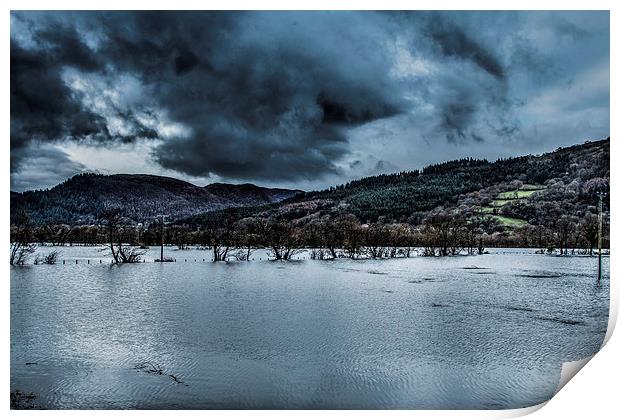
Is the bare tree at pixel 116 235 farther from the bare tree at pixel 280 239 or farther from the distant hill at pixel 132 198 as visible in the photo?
the bare tree at pixel 280 239

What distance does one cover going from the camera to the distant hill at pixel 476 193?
16.3m

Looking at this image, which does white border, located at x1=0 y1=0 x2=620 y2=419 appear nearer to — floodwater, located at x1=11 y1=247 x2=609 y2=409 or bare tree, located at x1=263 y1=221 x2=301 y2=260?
floodwater, located at x1=11 y1=247 x2=609 y2=409

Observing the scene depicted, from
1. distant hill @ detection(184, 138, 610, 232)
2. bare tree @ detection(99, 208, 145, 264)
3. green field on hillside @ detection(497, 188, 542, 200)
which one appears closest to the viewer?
bare tree @ detection(99, 208, 145, 264)

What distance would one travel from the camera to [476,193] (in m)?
25.6

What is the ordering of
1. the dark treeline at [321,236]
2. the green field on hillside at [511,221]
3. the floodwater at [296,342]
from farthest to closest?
the green field on hillside at [511,221] < the dark treeline at [321,236] < the floodwater at [296,342]

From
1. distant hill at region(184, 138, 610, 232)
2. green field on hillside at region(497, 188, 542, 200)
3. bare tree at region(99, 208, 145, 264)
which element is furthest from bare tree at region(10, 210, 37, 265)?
green field on hillside at region(497, 188, 542, 200)

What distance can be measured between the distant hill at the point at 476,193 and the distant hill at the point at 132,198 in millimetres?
2856

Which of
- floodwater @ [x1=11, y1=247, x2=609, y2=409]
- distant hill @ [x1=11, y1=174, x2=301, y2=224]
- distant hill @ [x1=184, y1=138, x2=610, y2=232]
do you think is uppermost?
distant hill @ [x1=184, y1=138, x2=610, y2=232]

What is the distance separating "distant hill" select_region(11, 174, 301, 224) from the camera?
1057 centimetres

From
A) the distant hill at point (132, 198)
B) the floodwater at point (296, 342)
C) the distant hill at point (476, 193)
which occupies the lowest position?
the floodwater at point (296, 342)

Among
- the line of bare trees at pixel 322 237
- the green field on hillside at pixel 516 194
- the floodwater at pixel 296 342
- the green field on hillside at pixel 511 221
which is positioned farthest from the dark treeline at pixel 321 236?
the floodwater at pixel 296 342

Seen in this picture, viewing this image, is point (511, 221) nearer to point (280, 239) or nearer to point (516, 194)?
point (516, 194)

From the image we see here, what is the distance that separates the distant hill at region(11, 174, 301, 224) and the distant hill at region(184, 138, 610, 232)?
112 inches
